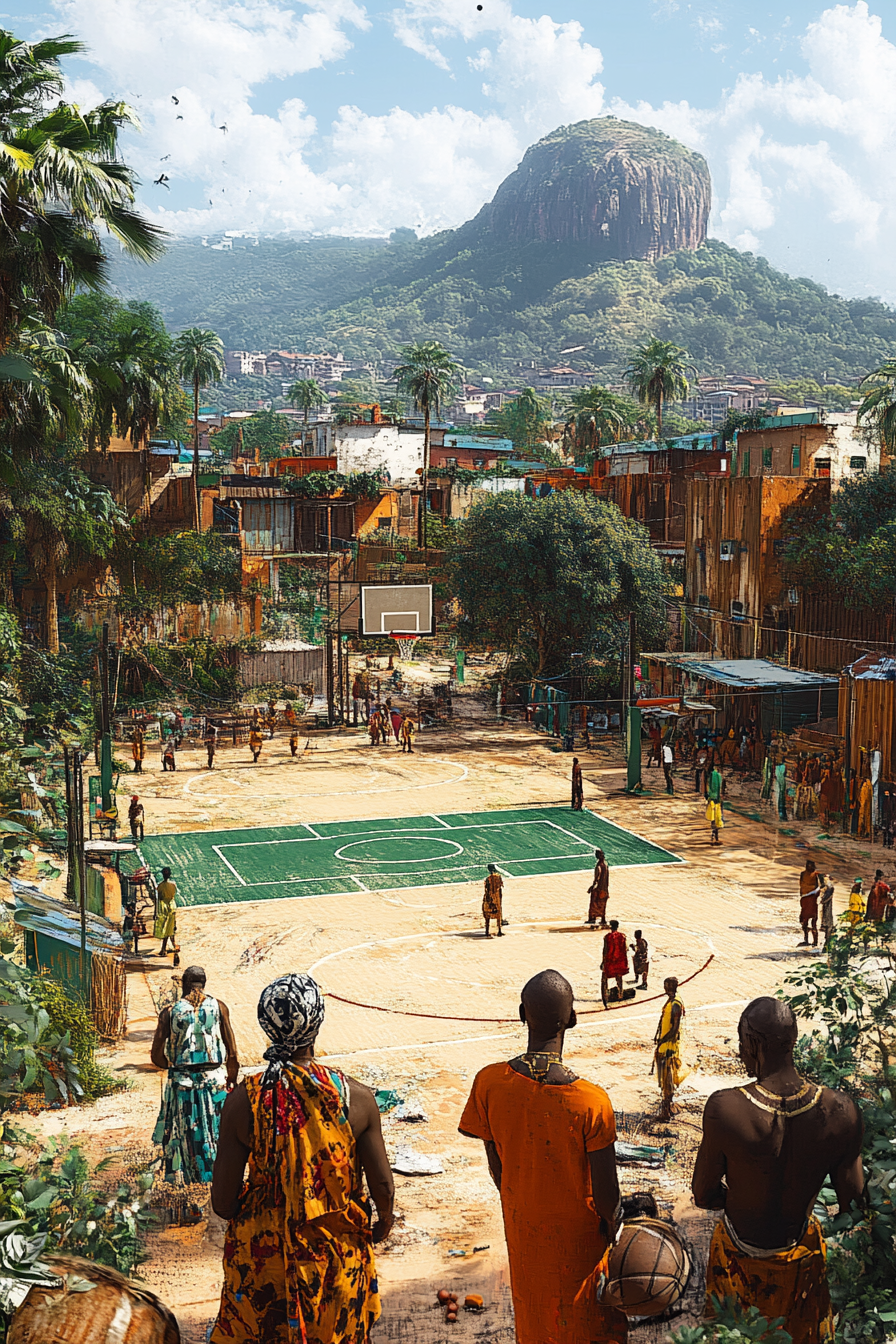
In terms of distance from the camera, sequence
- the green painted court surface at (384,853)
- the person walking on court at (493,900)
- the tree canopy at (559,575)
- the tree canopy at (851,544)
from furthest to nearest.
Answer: the tree canopy at (559,575), the tree canopy at (851,544), the green painted court surface at (384,853), the person walking on court at (493,900)

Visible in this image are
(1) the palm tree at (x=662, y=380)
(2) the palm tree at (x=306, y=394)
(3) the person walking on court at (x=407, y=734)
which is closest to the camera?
(3) the person walking on court at (x=407, y=734)

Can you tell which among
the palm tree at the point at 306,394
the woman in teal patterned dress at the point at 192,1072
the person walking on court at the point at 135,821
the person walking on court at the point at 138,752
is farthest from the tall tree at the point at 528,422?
the woman in teal patterned dress at the point at 192,1072

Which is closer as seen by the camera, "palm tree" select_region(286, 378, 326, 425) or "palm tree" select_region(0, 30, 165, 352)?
"palm tree" select_region(0, 30, 165, 352)

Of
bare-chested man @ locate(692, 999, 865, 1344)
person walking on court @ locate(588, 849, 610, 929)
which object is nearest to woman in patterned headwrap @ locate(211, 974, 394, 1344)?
bare-chested man @ locate(692, 999, 865, 1344)

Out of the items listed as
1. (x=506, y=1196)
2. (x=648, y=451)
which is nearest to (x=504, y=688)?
(x=648, y=451)

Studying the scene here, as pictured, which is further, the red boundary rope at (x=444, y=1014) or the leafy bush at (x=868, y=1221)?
the red boundary rope at (x=444, y=1014)

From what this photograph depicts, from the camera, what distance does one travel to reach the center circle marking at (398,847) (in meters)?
25.6

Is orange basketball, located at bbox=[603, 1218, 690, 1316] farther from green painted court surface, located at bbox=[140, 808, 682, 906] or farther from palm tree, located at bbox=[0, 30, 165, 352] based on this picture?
green painted court surface, located at bbox=[140, 808, 682, 906]

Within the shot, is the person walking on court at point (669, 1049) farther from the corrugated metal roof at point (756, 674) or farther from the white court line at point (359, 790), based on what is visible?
the corrugated metal roof at point (756, 674)

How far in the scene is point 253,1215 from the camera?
4.47 metres

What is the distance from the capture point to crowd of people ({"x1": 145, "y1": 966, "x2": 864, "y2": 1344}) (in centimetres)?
440

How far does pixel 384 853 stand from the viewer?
26.2 m

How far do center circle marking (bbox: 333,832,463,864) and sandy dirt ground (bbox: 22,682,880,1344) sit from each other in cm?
221

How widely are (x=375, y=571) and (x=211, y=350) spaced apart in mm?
24973
